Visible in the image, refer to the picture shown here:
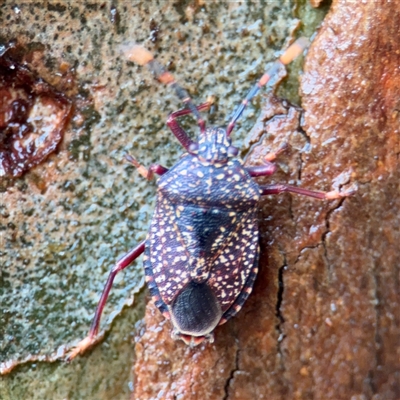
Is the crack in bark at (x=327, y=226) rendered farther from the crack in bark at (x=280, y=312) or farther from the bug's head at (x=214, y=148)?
the bug's head at (x=214, y=148)

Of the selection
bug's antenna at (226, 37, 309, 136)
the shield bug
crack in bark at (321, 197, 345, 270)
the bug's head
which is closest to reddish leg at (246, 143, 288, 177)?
the shield bug

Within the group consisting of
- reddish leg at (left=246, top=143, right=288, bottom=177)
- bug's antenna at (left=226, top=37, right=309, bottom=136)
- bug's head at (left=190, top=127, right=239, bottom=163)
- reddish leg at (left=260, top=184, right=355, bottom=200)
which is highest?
bug's antenna at (left=226, top=37, right=309, bottom=136)

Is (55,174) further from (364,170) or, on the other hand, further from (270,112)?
(364,170)

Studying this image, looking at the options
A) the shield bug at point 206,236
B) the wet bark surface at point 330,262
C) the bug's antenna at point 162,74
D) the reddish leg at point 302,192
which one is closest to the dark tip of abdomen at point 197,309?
the shield bug at point 206,236

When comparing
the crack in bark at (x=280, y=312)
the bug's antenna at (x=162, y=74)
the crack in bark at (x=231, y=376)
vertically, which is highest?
the bug's antenna at (x=162, y=74)

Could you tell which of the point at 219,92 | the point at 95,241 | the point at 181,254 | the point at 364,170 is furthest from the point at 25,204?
the point at 364,170

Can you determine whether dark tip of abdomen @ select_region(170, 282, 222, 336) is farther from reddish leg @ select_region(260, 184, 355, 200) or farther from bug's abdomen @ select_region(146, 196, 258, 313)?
reddish leg @ select_region(260, 184, 355, 200)
